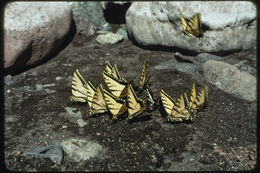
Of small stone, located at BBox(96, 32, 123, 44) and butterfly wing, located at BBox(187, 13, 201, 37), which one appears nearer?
butterfly wing, located at BBox(187, 13, 201, 37)

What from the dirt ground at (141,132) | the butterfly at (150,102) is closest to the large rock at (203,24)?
the dirt ground at (141,132)

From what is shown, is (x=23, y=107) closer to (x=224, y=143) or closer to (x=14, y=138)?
(x=14, y=138)

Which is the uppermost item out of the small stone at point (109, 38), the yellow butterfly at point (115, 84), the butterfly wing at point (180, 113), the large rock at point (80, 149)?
the yellow butterfly at point (115, 84)

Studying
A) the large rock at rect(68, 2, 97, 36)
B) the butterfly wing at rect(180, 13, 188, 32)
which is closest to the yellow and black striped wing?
the butterfly wing at rect(180, 13, 188, 32)

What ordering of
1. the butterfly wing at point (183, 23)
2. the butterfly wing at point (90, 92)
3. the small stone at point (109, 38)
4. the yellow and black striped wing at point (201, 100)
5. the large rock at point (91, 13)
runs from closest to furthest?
1. the yellow and black striped wing at point (201, 100)
2. the butterfly wing at point (90, 92)
3. the butterfly wing at point (183, 23)
4. the small stone at point (109, 38)
5. the large rock at point (91, 13)

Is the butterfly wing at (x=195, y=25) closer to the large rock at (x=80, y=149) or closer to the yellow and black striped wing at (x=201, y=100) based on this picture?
the yellow and black striped wing at (x=201, y=100)

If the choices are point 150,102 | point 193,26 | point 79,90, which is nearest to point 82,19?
point 193,26

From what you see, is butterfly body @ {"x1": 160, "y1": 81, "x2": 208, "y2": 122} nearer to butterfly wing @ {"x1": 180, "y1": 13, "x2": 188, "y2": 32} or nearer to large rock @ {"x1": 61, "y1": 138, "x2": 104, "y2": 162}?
large rock @ {"x1": 61, "y1": 138, "x2": 104, "y2": 162}

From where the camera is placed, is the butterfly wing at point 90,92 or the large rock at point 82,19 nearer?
the butterfly wing at point 90,92
